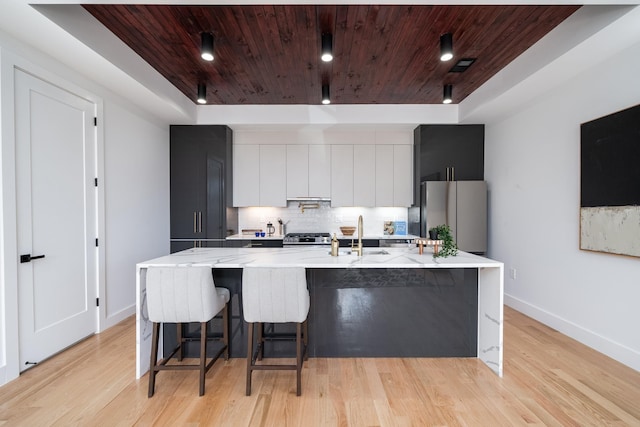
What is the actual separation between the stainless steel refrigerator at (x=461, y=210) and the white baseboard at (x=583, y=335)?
3.07ft

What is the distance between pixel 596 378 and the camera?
2342mm

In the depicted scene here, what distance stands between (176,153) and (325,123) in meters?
2.31

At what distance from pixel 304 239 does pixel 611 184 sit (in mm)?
3644

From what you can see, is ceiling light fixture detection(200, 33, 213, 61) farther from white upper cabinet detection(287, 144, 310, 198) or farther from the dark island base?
white upper cabinet detection(287, 144, 310, 198)

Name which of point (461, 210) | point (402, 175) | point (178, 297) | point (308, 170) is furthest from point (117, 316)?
point (461, 210)

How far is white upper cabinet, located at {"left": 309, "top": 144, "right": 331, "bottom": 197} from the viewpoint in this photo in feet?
16.7

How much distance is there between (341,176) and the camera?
16.8ft

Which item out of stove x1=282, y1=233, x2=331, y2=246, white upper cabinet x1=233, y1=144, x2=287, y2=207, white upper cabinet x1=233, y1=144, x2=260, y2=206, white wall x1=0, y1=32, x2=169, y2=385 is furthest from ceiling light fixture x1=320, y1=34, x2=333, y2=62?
stove x1=282, y1=233, x2=331, y2=246

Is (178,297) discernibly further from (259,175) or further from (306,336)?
(259,175)

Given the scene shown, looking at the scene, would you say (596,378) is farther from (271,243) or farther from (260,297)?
(271,243)

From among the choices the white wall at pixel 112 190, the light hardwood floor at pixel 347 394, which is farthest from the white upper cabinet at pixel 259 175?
the light hardwood floor at pixel 347 394

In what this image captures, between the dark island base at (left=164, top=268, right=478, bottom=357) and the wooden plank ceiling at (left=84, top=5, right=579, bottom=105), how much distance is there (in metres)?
2.01

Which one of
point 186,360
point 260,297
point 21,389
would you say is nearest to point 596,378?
point 260,297

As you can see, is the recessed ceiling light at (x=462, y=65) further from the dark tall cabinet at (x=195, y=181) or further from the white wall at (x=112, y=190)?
the white wall at (x=112, y=190)
